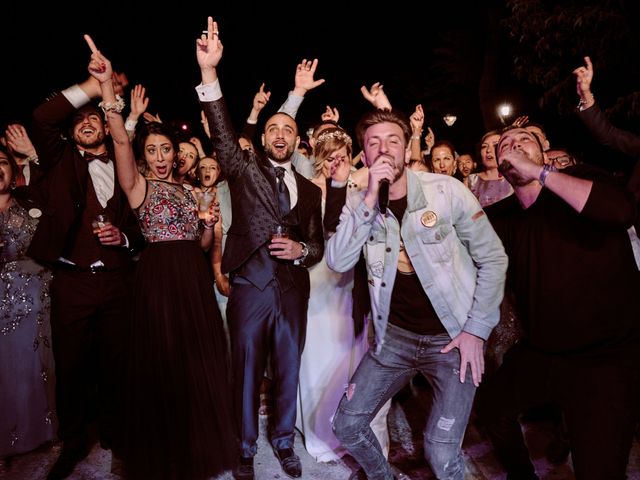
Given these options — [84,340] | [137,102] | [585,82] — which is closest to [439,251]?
[585,82]

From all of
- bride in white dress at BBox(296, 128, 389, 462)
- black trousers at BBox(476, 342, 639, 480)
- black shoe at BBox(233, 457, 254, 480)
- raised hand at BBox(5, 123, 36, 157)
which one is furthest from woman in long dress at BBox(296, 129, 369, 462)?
raised hand at BBox(5, 123, 36, 157)

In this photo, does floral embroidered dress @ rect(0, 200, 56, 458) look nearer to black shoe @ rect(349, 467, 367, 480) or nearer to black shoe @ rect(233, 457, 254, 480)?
black shoe @ rect(233, 457, 254, 480)

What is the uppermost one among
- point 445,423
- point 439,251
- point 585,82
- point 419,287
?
point 585,82

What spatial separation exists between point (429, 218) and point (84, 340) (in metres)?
2.64

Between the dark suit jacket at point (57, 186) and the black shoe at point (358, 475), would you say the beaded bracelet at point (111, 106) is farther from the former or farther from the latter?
the black shoe at point (358, 475)

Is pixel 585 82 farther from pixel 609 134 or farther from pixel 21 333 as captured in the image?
pixel 21 333

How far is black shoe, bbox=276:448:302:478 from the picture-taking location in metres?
3.33

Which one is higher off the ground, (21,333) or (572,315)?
(572,315)

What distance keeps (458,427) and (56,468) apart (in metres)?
2.77

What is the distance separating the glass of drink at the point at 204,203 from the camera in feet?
Answer: 12.0

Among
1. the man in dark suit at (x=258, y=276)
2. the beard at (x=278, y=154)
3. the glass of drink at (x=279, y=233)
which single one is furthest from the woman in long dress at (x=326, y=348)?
the beard at (x=278, y=154)

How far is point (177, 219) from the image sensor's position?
3.48 meters

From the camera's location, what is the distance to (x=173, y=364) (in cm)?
327

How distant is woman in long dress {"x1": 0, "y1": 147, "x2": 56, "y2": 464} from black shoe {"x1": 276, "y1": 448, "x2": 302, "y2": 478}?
1883 millimetres
